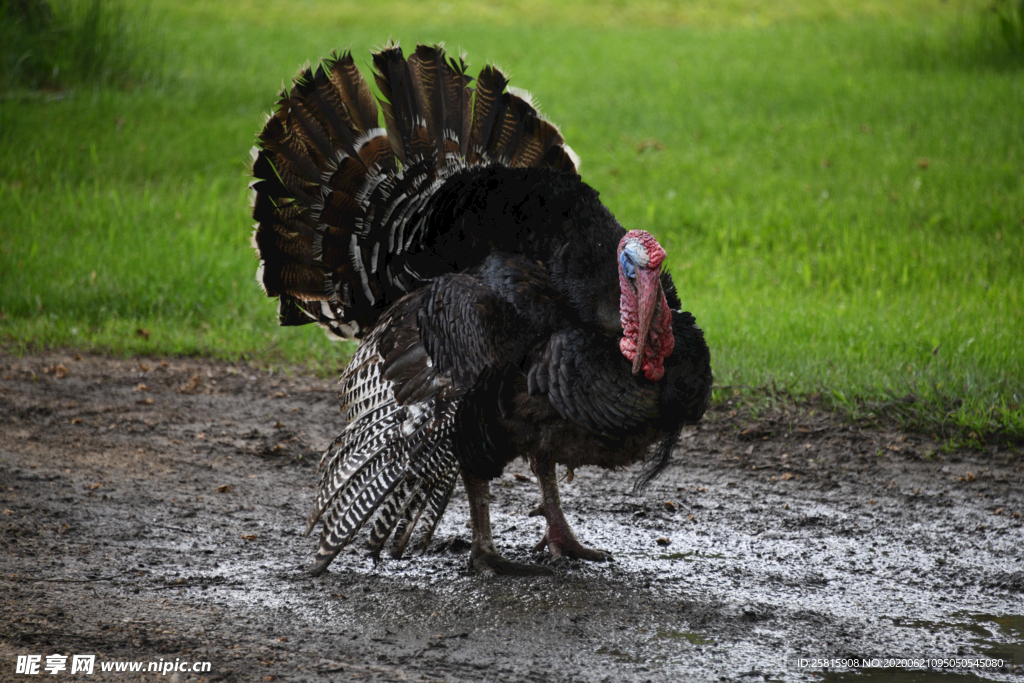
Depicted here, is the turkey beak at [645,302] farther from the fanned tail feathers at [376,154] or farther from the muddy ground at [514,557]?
the fanned tail feathers at [376,154]

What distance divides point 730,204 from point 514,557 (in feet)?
18.1

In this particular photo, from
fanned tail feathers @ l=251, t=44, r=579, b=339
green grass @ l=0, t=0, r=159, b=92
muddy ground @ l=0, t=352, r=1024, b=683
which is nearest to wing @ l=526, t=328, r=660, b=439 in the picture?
muddy ground @ l=0, t=352, r=1024, b=683

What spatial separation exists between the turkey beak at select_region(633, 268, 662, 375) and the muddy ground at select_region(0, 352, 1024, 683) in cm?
110

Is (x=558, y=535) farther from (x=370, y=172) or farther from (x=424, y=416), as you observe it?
(x=370, y=172)

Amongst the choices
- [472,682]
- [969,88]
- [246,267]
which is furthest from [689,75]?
[472,682]

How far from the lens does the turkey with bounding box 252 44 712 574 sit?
3818 mm

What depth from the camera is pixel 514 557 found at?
15.0 ft

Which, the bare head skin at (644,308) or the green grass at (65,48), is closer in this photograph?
the bare head skin at (644,308)

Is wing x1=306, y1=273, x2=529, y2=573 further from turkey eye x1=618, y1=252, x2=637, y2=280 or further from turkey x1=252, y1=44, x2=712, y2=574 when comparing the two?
turkey eye x1=618, y1=252, x2=637, y2=280

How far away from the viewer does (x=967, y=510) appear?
482cm

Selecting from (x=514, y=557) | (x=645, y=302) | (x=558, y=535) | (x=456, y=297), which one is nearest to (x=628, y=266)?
(x=645, y=302)

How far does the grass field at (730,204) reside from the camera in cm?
643

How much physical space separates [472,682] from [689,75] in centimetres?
1203

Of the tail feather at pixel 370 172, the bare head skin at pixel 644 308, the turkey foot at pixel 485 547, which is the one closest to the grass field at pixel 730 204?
the tail feather at pixel 370 172
